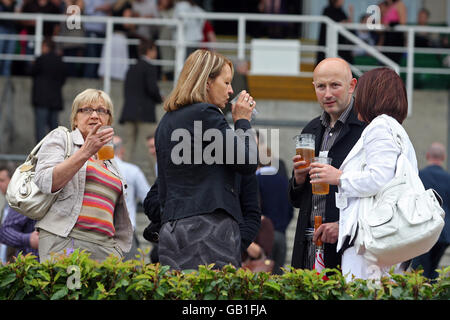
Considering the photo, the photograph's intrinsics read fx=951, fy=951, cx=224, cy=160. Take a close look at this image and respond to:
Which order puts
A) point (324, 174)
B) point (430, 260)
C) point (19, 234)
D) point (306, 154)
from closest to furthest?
point (324, 174) < point (306, 154) < point (19, 234) < point (430, 260)

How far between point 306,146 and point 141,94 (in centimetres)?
817

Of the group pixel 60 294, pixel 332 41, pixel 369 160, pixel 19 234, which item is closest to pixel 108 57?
pixel 332 41

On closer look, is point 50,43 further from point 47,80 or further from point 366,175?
point 366,175

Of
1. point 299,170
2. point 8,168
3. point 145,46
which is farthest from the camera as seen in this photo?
point 145,46

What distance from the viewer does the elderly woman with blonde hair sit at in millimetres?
5227

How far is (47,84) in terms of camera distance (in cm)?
1361

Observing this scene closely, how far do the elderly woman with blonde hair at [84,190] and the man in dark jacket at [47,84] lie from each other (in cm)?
812

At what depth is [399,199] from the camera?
4.63 m

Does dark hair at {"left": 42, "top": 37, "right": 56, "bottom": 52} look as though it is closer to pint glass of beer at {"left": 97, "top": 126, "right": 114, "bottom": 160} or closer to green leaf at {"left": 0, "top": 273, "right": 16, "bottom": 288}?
pint glass of beer at {"left": 97, "top": 126, "right": 114, "bottom": 160}

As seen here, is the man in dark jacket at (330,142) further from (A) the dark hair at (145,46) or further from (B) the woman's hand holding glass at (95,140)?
(A) the dark hair at (145,46)

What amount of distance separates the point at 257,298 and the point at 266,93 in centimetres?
1153
